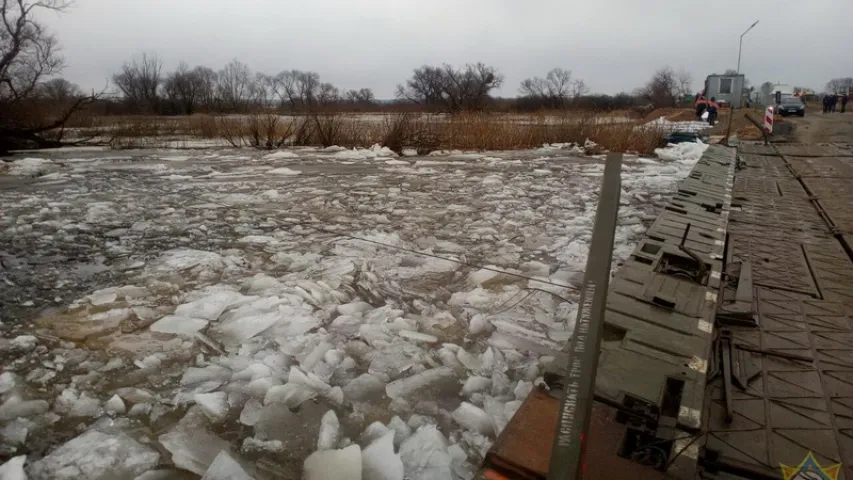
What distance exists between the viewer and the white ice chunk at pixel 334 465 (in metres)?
1.84

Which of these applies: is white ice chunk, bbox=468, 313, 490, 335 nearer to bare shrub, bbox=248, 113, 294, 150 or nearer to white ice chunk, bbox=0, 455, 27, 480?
white ice chunk, bbox=0, 455, 27, 480

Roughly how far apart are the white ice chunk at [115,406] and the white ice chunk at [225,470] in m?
0.62

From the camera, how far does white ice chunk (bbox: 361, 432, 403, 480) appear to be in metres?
1.85

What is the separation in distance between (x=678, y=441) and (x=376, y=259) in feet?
9.69

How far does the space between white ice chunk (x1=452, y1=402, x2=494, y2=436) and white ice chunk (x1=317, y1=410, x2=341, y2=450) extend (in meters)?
0.51

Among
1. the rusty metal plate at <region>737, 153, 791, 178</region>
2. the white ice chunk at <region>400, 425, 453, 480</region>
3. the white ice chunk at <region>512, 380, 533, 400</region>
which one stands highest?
the rusty metal plate at <region>737, 153, 791, 178</region>

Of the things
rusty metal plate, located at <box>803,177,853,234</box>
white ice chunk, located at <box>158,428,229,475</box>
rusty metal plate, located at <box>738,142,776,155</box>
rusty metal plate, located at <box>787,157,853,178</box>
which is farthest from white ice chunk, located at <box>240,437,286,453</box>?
rusty metal plate, located at <box>738,142,776,155</box>

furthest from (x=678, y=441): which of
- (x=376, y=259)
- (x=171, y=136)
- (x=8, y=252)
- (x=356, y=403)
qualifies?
(x=171, y=136)

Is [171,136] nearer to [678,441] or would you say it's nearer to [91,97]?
[91,97]

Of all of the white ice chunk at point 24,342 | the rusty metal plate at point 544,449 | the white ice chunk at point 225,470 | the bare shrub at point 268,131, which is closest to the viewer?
→ the rusty metal plate at point 544,449

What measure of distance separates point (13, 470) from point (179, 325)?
1204 mm

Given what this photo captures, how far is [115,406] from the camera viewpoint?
86.7 inches

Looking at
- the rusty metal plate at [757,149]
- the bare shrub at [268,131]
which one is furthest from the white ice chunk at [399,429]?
the bare shrub at [268,131]

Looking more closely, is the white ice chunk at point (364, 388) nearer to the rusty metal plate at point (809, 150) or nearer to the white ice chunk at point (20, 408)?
the white ice chunk at point (20, 408)
